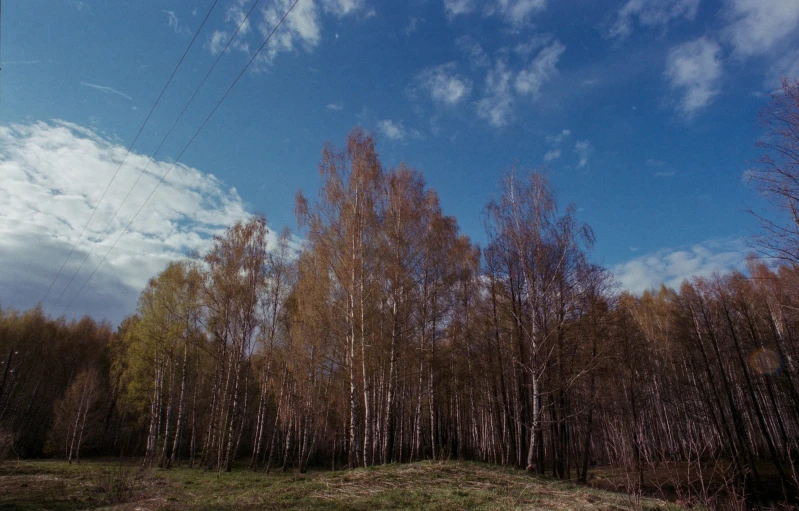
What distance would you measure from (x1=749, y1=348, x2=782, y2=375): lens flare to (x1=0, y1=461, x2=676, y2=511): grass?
20611 mm

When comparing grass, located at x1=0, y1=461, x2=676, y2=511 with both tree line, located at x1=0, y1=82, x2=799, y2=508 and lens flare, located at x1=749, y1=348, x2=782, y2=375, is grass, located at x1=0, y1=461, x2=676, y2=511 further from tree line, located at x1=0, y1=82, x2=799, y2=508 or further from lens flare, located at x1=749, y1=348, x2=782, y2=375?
lens flare, located at x1=749, y1=348, x2=782, y2=375

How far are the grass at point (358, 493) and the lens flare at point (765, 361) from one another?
67.6ft

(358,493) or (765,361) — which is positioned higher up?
(765,361)

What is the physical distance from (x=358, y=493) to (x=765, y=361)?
2659cm

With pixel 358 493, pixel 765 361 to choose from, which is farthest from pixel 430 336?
pixel 765 361

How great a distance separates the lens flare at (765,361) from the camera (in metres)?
22.5

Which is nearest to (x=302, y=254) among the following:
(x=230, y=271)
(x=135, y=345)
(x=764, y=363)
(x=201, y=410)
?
(x=230, y=271)

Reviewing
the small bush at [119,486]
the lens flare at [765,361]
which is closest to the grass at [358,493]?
the small bush at [119,486]

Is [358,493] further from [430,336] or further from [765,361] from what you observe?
[765,361]

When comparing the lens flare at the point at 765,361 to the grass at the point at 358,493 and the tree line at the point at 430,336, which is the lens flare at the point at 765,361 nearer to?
the tree line at the point at 430,336

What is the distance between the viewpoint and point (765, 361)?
76.0 ft

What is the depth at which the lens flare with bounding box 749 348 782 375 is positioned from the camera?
886 inches

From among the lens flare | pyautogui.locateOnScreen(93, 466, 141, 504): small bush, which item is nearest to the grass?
pyautogui.locateOnScreen(93, 466, 141, 504): small bush

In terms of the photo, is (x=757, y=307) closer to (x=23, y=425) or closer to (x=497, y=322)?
(x=497, y=322)
